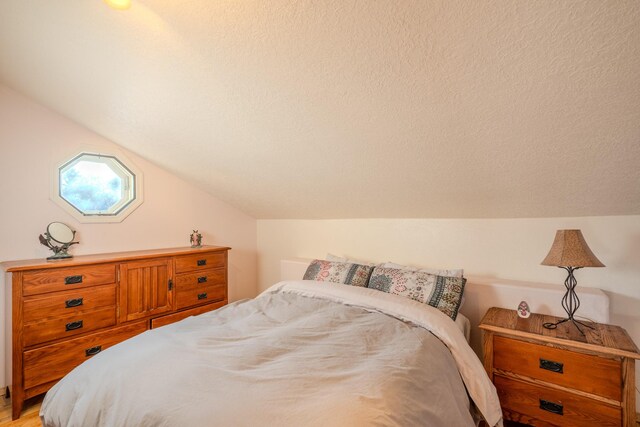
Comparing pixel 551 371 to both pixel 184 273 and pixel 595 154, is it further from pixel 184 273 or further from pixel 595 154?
pixel 184 273

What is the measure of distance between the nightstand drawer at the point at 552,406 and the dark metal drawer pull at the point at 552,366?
0.34 feet

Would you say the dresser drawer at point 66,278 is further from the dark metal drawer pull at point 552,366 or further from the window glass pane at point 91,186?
the dark metal drawer pull at point 552,366

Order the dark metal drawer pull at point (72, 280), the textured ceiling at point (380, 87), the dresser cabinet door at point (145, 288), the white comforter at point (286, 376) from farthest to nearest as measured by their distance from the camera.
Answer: the dresser cabinet door at point (145, 288), the dark metal drawer pull at point (72, 280), the textured ceiling at point (380, 87), the white comforter at point (286, 376)

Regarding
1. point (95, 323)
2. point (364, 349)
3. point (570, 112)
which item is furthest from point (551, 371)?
point (95, 323)

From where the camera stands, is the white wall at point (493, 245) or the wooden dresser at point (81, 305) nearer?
the white wall at point (493, 245)

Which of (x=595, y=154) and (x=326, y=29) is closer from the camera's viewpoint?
(x=326, y=29)

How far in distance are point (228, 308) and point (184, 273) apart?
0.95 m

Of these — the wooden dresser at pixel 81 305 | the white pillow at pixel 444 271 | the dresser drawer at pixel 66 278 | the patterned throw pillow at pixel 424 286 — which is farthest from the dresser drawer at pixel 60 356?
the white pillow at pixel 444 271

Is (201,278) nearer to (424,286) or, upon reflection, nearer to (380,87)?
(424,286)

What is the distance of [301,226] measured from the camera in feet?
10.6

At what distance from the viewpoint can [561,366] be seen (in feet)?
4.74

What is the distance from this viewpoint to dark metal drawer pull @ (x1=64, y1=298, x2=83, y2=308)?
1985 millimetres

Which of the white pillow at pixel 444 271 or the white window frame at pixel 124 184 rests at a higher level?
the white window frame at pixel 124 184

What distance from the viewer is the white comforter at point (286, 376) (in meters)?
0.91
